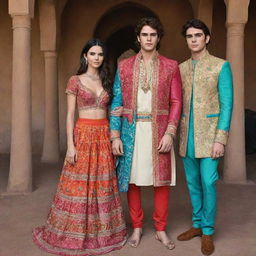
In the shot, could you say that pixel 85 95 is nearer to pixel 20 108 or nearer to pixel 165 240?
pixel 165 240

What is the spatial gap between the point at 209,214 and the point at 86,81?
1.64 meters

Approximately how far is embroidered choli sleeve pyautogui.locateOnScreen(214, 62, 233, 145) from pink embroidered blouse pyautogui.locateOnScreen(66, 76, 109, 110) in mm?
1024

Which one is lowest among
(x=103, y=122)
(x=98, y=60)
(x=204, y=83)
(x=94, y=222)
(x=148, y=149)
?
(x=94, y=222)

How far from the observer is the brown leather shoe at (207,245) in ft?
10.1

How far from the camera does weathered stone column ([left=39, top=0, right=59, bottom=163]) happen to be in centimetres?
731

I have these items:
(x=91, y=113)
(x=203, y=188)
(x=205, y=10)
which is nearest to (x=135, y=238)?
(x=203, y=188)

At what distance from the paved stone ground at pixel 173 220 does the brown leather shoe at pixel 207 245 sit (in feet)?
0.19

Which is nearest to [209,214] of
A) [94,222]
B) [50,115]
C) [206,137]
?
[206,137]

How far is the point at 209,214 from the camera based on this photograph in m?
3.12

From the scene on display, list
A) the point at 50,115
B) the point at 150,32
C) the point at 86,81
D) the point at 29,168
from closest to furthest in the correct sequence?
the point at 150,32 → the point at 86,81 → the point at 29,168 → the point at 50,115

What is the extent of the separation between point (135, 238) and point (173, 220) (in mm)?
846

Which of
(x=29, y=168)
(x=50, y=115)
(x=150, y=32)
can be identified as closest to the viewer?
(x=150, y=32)

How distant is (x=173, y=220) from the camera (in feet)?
13.0

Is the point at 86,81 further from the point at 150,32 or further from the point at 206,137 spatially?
the point at 206,137
